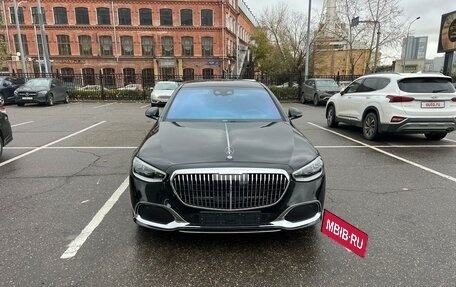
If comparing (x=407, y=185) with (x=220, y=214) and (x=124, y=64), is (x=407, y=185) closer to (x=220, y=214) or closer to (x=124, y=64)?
(x=220, y=214)

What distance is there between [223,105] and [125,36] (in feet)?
147

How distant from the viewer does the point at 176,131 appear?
3.61 metres

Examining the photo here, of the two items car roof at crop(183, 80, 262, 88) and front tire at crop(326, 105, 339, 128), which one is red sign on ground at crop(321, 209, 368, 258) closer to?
car roof at crop(183, 80, 262, 88)

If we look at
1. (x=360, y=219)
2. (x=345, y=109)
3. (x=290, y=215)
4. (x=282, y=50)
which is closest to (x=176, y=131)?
(x=290, y=215)

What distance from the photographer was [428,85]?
24.4 feet

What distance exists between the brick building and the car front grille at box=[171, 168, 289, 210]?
137 ft

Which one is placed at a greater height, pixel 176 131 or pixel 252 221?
pixel 176 131

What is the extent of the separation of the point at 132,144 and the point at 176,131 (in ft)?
15.1

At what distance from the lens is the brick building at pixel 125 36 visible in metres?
43.7

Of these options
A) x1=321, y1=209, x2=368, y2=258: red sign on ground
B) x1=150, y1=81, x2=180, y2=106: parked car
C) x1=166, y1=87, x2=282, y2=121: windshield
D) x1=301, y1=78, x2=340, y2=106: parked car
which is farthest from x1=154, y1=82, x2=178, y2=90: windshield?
x1=321, y1=209, x2=368, y2=258: red sign on ground

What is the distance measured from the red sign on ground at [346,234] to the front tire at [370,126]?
584cm

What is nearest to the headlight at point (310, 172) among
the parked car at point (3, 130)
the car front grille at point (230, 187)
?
the car front grille at point (230, 187)

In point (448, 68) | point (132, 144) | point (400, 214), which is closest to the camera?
point (400, 214)

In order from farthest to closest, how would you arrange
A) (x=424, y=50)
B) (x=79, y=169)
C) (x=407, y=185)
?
(x=424, y=50) < (x=79, y=169) < (x=407, y=185)
